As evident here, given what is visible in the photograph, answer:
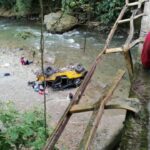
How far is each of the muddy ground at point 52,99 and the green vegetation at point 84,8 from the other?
2576 mm

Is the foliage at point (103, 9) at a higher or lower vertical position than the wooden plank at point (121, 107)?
lower

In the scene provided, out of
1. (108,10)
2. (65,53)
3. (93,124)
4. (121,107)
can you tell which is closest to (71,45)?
(65,53)

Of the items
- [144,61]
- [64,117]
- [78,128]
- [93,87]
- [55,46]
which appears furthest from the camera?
[55,46]

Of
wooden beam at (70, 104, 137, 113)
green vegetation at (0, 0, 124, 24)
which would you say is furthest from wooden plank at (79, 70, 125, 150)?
green vegetation at (0, 0, 124, 24)

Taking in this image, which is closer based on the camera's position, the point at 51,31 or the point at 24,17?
the point at 51,31

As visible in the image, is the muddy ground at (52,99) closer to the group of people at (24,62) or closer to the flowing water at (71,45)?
the group of people at (24,62)

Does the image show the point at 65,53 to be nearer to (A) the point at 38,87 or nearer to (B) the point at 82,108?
(A) the point at 38,87

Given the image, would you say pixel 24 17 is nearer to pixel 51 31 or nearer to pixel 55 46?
Answer: pixel 51 31

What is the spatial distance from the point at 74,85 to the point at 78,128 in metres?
2.25

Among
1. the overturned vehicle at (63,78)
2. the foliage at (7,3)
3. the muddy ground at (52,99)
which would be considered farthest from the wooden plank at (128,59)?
the foliage at (7,3)

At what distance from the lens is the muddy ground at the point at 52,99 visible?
5908 millimetres

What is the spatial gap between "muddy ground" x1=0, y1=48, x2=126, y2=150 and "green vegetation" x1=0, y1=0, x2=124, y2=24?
8.45 feet

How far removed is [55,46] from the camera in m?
12.0

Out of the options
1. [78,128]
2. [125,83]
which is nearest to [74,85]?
[125,83]
